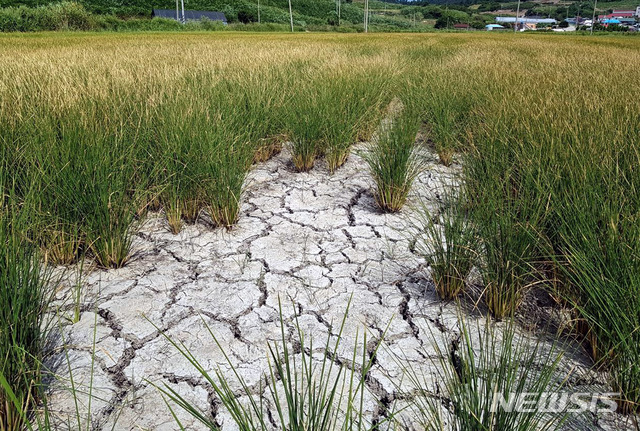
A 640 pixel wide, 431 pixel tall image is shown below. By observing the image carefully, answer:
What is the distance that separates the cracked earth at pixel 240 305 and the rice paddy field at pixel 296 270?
1 centimetres

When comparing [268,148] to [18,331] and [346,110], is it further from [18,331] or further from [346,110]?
[18,331]

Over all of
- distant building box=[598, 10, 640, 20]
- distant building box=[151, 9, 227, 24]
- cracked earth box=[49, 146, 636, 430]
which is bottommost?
cracked earth box=[49, 146, 636, 430]

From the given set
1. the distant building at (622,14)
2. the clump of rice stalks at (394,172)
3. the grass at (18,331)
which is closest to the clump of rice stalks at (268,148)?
the clump of rice stalks at (394,172)

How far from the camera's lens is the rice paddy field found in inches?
55.7

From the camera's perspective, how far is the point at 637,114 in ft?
11.6

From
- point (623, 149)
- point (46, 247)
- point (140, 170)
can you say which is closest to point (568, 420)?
point (623, 149)

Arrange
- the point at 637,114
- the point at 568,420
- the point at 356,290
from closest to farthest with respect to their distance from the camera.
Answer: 1. the point at 568,420
2. the point at 356,290
3. the point at 637,114

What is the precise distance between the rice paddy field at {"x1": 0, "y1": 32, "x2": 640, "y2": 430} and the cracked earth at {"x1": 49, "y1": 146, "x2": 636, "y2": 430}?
0.04ft

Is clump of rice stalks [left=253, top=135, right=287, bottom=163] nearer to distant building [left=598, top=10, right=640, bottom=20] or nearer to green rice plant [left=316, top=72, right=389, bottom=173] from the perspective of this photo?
green rice plant [left=316, top=72, right=389, bottom=173]

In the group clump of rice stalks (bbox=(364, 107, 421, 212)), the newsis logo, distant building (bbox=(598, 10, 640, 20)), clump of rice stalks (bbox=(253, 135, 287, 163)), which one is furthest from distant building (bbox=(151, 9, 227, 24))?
distant building (bbox=(598, 10, 640, 20))

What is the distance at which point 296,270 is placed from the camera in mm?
2461

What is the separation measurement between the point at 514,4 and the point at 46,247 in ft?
650

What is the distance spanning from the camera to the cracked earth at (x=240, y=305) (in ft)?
5.15

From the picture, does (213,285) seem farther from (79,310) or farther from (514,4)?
(514,4)
